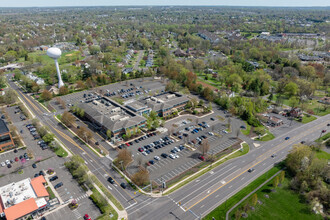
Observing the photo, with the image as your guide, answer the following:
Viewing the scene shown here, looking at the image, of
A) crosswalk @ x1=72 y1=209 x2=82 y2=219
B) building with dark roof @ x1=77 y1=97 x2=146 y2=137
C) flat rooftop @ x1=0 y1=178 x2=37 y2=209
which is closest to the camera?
crosswalk @ x1=72 y1=209 x2=82 y2=219

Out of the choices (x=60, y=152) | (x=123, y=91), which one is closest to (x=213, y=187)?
(x=60, y=152)

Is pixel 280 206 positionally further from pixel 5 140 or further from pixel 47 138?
pixel 5 140

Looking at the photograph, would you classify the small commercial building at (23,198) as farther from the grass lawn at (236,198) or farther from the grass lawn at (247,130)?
the grass lawn at (247,130)

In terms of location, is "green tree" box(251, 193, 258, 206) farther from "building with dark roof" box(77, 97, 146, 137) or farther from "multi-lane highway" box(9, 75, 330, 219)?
"building with dark roof" box(77, 97, 146, 137)

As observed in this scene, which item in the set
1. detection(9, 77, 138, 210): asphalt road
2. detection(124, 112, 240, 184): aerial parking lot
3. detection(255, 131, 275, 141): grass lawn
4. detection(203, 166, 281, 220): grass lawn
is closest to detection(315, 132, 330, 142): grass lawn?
detection(255, 131, 275, 141): grass lawn

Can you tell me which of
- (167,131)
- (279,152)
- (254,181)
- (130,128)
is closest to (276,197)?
(254,181)

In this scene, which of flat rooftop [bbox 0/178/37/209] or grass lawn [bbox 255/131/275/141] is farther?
grass lawn [bbox 255/131/275/141]
